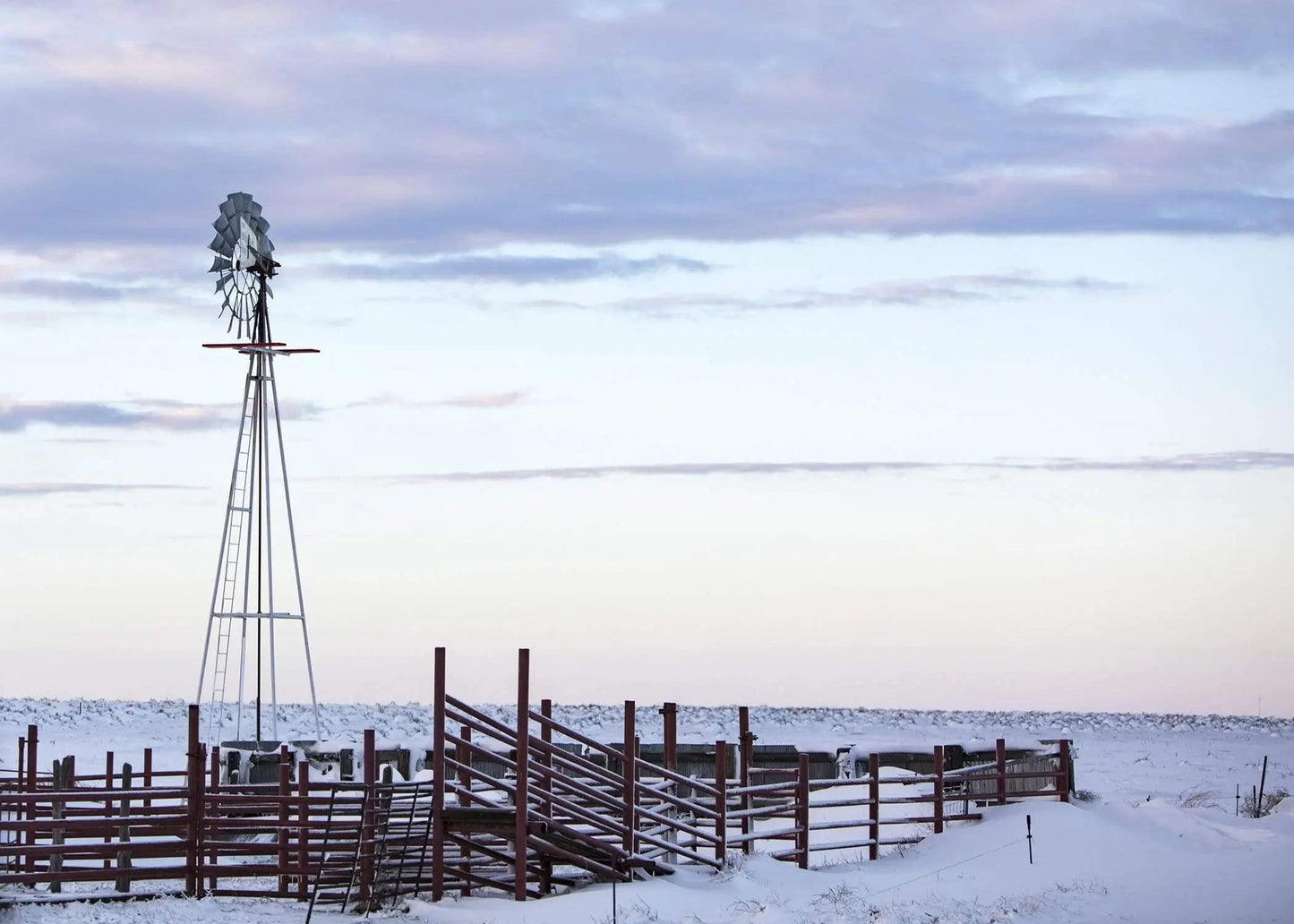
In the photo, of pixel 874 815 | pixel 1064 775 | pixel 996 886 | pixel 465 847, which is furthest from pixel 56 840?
pixel 1064 775

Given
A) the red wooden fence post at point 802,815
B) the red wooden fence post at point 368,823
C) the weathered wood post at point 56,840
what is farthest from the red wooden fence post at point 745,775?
the weathered wood post at point 56,840

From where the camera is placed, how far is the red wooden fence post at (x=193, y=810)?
20625 millimetres

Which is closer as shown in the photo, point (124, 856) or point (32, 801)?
point (124, 856)

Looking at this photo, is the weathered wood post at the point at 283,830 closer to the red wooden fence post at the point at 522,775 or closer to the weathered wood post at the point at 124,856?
the weathered wood post at the point at 124,856

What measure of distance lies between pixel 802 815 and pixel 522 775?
17.3ft

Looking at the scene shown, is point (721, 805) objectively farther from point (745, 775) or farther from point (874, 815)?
point (874, 815)

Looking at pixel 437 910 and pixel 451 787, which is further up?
pixel 451 787

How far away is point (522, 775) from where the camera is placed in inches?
768

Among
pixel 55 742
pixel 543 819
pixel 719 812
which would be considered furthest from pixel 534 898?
pixel 55 742

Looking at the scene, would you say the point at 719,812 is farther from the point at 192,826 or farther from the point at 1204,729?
the point at 1204,729

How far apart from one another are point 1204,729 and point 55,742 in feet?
195

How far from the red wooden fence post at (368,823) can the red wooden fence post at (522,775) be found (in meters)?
1.84

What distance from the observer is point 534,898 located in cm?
2014

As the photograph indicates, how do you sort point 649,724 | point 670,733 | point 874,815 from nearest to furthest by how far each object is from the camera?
point 670,733 → point 874,815 → point 649,724
